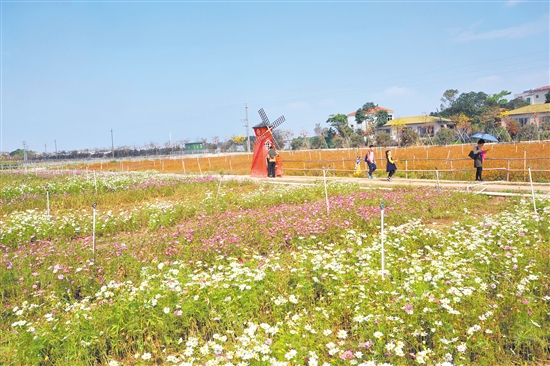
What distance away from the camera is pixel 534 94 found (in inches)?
4067

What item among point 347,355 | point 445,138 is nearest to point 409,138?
point 445,138

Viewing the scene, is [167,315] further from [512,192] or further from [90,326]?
[512,192]

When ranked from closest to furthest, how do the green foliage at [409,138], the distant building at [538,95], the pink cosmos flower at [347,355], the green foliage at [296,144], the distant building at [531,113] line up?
the pink cosmos flower at [347,355] < the green foliage at [409,138] < the distant building at [531,113] < the green foliage at [296,144] < the distant building at [538,95]

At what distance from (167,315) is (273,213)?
5855mm

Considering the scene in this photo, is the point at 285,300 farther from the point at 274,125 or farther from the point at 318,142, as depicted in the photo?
the point at 318,142

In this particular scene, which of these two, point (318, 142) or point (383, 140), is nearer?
point (383, 140)

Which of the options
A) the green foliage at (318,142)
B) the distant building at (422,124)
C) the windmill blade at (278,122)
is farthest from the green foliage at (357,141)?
the windmill blade at (278,122)

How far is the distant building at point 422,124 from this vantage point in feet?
233

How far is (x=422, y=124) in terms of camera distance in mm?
74500

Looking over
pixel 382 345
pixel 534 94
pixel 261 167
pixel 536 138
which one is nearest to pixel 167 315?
pixel 382 345

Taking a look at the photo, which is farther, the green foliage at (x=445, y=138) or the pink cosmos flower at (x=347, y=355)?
the green foliage at (x=445, y=138)

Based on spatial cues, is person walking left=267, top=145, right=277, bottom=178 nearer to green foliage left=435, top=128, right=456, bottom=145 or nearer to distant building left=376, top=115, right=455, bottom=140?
green foliage left=435, top=128, right=456, bottom=145

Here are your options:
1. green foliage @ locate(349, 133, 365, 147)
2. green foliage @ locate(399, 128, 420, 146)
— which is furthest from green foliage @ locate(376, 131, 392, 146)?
green foliage @ locate(399, 128, 420, 146)

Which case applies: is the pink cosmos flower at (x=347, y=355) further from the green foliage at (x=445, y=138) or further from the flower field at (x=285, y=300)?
the green foliage at (x=445, y=138)
